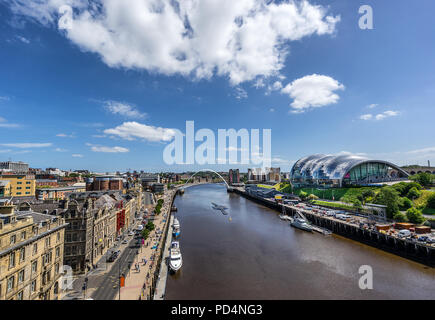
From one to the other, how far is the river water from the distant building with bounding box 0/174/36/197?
71.1 meters

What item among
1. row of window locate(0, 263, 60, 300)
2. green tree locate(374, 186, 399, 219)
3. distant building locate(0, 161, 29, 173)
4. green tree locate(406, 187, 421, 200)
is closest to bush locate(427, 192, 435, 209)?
green tree locate(406, 187, 421, 200)

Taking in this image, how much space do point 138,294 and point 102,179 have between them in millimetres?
98672

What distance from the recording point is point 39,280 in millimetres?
22125

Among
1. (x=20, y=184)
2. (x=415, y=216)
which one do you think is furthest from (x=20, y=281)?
(x=20, y=184)

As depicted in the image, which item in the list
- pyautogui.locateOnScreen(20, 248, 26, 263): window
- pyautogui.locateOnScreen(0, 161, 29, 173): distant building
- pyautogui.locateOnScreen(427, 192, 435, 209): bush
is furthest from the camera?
pyautogui.locateOnScreen(0, 161, 29, 173): distant building

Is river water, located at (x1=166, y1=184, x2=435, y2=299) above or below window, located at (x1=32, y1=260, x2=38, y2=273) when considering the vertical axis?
below

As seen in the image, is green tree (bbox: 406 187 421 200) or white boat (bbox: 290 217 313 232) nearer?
white boat (bbox: 290 217 313 232)

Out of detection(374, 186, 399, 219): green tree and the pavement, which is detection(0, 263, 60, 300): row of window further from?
detection(374, 186, 399, 219): green tree

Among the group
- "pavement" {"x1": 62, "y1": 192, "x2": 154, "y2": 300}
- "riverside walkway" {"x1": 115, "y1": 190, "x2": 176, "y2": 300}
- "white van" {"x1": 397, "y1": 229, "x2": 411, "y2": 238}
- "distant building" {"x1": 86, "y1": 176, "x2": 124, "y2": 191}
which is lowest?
"pavement" {"x1": 62, "y1": 192, "x2": 154, "y2": 300}

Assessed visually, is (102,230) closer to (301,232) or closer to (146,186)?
(301,232)

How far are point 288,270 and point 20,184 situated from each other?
9653cm

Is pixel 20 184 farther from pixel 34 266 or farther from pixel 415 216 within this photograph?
pixel 415 216

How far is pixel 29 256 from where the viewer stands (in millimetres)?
20844

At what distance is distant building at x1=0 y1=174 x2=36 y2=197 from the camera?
79.1 metres
